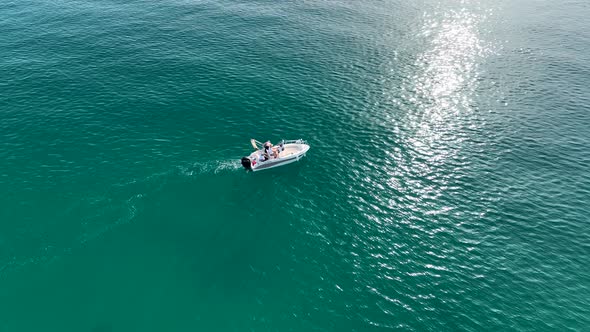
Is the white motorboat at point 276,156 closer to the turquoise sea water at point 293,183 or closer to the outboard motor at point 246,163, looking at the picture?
the outboard motor at point 246,163

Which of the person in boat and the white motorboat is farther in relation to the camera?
the person in boat

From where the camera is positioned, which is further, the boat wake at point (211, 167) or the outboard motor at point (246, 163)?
the boat wake at point (211, 167)

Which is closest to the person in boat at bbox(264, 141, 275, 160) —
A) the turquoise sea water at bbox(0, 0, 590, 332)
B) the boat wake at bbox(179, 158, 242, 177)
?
the turquoise sea water at bbox(0, 0, 590, 332)

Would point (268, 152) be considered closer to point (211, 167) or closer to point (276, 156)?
point (276, 156)

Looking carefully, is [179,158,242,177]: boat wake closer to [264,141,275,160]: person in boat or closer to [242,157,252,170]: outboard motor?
[242,157,252,170]: outboard motor

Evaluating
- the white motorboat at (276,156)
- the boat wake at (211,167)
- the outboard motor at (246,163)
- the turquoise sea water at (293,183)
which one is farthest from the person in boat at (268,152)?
the boat wake at (211,167)
